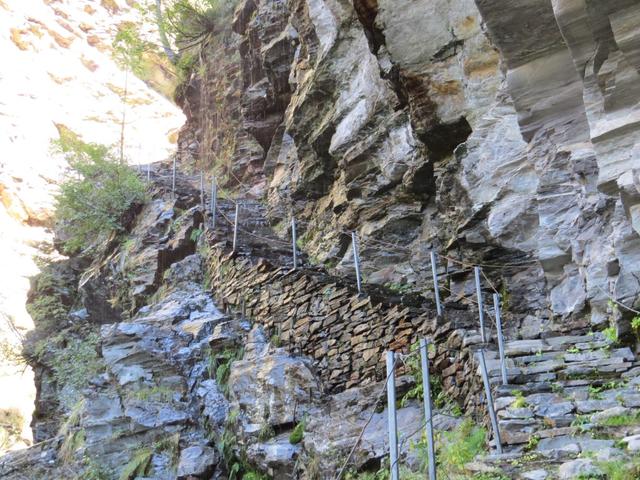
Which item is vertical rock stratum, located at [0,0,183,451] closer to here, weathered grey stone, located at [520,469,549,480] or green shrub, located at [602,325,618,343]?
green shrub, located at [602,325,618,343]

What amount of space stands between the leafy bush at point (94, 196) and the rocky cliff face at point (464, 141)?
318cm

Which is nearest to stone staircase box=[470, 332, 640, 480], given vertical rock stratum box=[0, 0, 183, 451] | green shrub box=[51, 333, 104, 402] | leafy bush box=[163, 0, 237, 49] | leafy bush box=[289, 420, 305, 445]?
leafy bush box=[289, 420, 305, 445]

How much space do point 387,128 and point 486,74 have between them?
2451mm

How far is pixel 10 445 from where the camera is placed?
56.4 feet

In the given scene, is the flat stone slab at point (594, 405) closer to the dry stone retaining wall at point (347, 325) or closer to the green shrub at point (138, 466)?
the dry stone retaining wall at point (347, 325)

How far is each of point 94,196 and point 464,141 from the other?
10.9m

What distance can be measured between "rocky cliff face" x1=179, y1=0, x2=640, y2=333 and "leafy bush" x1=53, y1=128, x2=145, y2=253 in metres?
3.18

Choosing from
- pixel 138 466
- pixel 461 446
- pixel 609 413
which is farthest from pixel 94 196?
pixel 609 413

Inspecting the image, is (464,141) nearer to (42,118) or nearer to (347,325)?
(347,325)

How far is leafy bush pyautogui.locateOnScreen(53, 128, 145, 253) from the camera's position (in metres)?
17.0

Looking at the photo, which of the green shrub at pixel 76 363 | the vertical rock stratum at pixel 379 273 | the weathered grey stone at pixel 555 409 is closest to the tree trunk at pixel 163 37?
the vertical rock stratum at pixel 379 273

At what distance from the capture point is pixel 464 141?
10539 mm

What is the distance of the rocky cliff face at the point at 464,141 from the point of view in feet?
19.9

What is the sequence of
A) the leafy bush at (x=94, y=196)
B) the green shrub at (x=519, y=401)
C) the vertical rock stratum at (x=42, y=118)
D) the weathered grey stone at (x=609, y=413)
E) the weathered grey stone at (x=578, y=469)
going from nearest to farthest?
→ 1. the weathered grey stone at (x=578, y=469)
2. the weathered grey stone at (x=609, y=413)
3. the green shrub at (x=519, y=401)
4. the leafy bush at (x=94, y=196)
5. the vertical rock stratum at (x=42, y=118)
